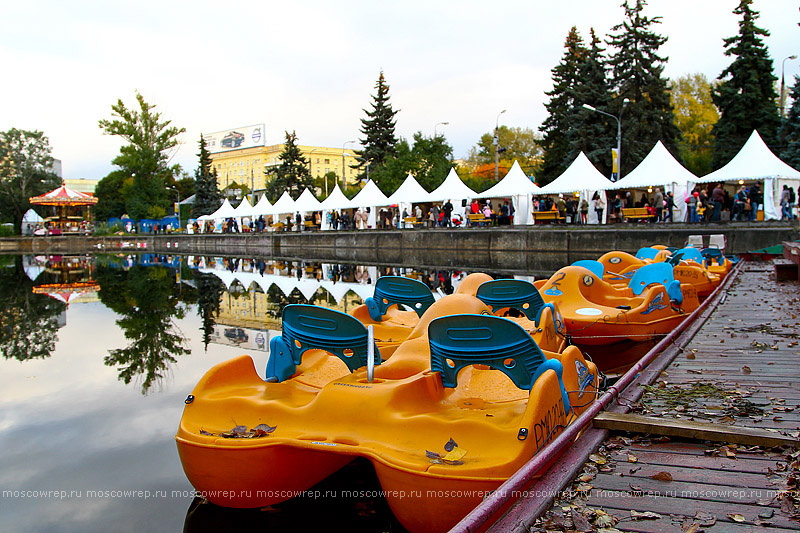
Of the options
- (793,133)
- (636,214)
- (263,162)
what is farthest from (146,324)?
(263,162)

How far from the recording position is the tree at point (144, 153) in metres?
73.7

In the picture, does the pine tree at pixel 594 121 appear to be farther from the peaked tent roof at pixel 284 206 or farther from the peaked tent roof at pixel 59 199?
the peaked tent roof at pixel 59 199

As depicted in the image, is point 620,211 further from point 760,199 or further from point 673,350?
point 673,350

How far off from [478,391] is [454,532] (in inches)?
98.6

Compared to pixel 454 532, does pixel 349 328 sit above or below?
above

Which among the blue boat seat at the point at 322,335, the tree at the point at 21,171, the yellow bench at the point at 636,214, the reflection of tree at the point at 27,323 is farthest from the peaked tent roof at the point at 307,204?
the tree at the point at 21,171

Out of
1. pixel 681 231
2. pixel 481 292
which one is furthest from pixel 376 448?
pixel 681 231

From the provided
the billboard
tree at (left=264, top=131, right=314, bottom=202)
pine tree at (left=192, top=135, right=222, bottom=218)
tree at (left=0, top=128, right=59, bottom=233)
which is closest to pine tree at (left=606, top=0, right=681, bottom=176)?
tree at (left=264, top=131, right=314, bottom=202)

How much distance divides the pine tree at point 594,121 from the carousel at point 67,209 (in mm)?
55993

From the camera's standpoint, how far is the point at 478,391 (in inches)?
190

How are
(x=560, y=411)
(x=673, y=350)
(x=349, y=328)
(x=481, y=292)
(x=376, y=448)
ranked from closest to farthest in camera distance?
(x=376, y=448), (x=560, y=411), (x=349, y=328), (x=673, y=350), (x=481, y=292)

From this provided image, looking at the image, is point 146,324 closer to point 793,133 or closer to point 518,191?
point 518,191

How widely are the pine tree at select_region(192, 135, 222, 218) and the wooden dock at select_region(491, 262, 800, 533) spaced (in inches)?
3210

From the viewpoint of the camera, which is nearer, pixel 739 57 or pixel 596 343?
pixel 596 343
